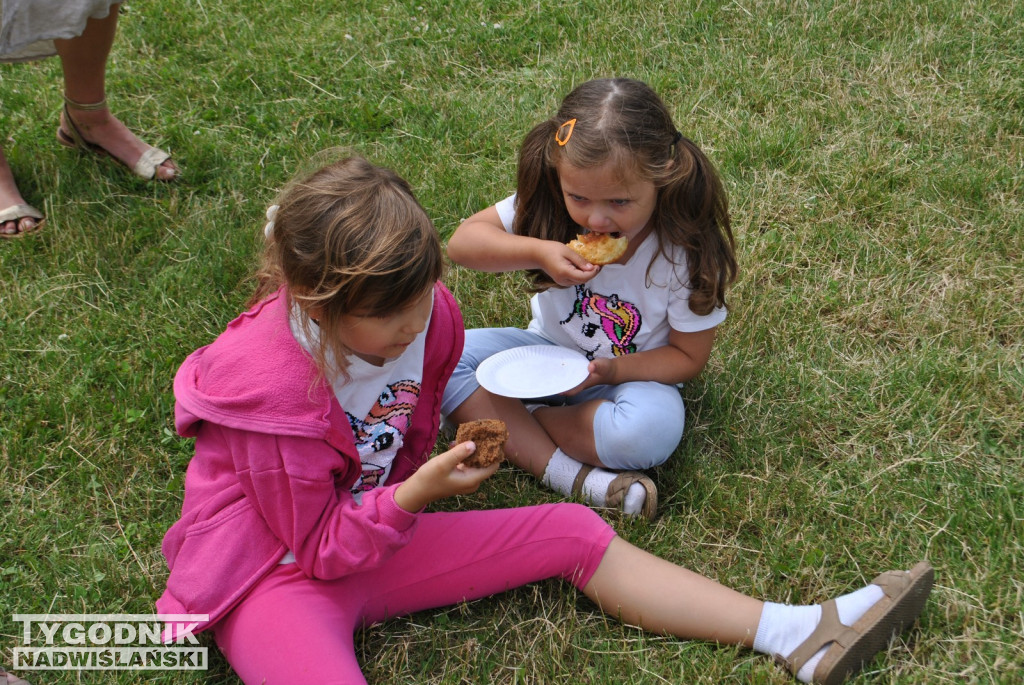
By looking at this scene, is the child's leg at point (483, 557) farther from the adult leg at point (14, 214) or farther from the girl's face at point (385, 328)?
the adult leg at point (14, 214)

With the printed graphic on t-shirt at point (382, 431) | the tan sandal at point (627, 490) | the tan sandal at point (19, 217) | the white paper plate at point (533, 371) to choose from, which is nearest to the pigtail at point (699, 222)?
the white paper plate at point (533, 371)

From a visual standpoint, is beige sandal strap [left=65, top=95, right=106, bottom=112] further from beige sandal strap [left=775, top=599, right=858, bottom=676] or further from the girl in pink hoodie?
beige sandal strap [left=775, top=599, right=858, bottom=676]

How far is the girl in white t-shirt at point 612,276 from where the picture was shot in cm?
236

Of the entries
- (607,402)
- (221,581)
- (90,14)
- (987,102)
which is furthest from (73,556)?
(987,102)

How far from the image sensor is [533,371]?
2662mm

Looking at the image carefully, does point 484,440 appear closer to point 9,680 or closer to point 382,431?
point 382,431

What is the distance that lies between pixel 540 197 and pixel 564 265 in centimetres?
26

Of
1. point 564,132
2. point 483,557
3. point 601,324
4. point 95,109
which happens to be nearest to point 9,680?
point 483,557

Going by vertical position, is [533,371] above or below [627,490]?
above

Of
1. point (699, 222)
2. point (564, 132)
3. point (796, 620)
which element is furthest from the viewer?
point (699, 222)

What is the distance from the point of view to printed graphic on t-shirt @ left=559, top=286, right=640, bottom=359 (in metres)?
2.65

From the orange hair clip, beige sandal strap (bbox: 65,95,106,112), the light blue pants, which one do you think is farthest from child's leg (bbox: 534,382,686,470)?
beige sandal strap (bbox: 65,95,106,112)

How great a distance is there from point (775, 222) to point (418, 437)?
174 centimetres

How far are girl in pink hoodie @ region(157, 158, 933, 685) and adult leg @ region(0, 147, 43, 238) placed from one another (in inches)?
66.0
